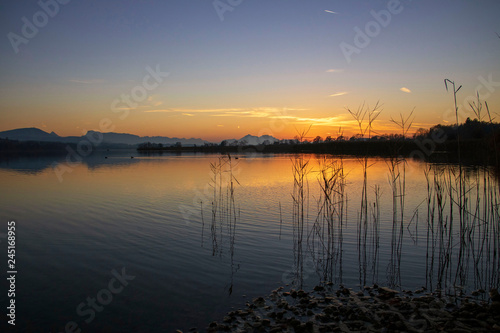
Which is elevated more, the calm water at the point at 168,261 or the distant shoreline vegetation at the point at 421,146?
the distant shoreline vegetation at the point at 421,146

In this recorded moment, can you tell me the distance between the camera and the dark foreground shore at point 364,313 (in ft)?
12.0

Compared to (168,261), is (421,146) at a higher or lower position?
higher

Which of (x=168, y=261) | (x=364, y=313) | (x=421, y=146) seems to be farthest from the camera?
(x=421, y=146)

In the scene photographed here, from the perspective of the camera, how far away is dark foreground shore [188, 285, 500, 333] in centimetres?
367

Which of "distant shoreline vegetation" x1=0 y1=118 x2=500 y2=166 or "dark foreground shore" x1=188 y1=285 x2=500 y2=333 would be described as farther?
"distant shoreline vegetation" x1=0 y1=118 x2=500 y2=166

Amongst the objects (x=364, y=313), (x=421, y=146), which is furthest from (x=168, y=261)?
(x=421, y=146)

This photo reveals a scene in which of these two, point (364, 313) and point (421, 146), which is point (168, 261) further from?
point (421, 146)

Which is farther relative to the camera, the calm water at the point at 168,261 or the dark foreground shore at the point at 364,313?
the calm water at the point at 168,261

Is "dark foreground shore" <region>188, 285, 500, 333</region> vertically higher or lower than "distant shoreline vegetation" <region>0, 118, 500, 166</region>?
lower

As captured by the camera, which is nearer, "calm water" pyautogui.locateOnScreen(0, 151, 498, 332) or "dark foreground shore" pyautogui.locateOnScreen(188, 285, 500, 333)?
"dark foreground shore" pyautogui.locateOnScreen(188, 285, 500, 333)

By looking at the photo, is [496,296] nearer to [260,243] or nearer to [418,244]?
[418,244]

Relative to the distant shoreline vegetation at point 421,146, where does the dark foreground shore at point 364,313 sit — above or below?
below

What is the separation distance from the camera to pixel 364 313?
13.1ft

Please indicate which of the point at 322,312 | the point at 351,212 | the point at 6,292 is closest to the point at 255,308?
the point at 322,312
